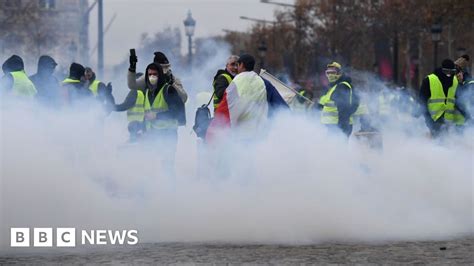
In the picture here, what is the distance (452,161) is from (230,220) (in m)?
2.55

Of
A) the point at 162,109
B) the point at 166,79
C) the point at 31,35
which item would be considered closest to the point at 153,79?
the point at 166,79

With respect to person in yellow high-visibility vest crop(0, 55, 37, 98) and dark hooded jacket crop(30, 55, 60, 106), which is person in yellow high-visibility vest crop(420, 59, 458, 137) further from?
person in yellow high-visibility vest crop(0, 55, 37, 98)

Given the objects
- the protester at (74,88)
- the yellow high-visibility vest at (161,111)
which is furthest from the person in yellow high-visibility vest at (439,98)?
the protester at (74,88)

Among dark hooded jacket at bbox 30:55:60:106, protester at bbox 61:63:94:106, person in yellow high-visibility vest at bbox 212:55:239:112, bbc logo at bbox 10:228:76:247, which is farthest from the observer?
protester at bbox 61:63:94:106

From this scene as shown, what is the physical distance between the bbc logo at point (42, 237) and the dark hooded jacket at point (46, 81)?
4891 mm

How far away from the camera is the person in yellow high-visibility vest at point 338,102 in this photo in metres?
18.7

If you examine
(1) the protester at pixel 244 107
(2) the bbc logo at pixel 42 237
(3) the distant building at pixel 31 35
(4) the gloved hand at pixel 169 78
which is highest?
(3) the distant building at pixel 31 35

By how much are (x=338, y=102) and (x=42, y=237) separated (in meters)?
7.95

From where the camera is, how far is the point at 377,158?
13836mm

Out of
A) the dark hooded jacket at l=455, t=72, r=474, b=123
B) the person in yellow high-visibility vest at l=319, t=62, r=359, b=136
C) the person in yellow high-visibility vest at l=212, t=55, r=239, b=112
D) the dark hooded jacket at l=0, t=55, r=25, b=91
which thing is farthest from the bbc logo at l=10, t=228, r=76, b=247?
the dark hooded jacket at l=455, t=72, r=474, b=123

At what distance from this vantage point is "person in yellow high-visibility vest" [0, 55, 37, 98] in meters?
15.4

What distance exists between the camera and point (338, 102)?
738 inches

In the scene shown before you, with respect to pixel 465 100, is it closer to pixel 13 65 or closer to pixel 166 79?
pixel 166 79

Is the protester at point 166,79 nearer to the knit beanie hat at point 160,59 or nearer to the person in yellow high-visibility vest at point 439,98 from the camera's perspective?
the knit beanie hat at point 160,59
